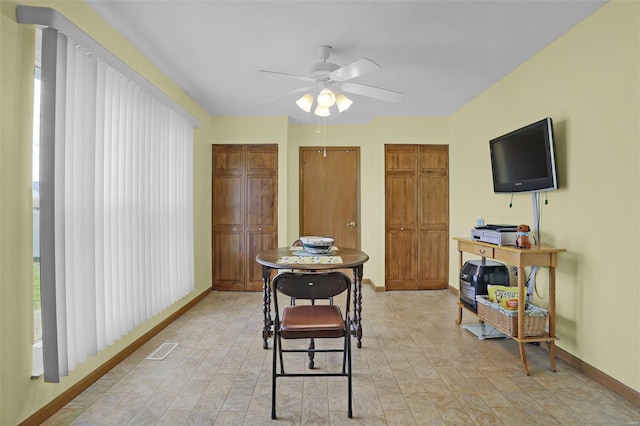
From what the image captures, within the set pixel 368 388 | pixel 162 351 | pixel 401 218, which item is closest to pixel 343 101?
pixel 368 388

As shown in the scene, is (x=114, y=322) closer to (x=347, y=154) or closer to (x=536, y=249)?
(x=536, y=249)

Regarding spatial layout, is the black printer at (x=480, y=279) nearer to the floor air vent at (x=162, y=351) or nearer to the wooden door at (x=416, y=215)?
the wooden door at (x=416, y=215)

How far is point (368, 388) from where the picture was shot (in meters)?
2.33

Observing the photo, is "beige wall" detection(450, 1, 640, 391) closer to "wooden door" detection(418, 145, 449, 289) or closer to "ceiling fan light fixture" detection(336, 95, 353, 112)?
"ceiling fan light fixture" detection(336, 95, 353, 112)

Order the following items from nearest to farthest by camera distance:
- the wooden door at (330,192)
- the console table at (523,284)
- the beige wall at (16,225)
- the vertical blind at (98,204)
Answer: the beige wall at (16,225) → the vertical blind at (98,204) → the console table at (523,284) → the wooden door at (330,192)

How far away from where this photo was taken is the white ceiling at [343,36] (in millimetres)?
2354

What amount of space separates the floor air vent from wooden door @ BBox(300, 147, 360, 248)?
9.51 feet

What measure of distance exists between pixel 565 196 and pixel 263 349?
282 centimetres

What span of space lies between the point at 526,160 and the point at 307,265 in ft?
7.28

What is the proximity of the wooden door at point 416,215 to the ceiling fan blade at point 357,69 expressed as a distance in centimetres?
270

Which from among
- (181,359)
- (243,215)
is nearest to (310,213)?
(243,215)

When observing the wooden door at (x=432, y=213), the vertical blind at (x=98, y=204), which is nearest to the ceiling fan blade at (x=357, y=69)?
the vertical blind at (x=98, y=204)

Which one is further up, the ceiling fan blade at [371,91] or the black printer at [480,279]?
the ceiling fan blade at [371,91]

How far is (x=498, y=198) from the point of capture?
12.4 ft
